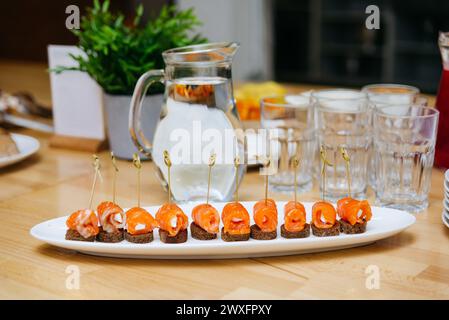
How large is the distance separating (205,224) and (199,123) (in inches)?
9.5

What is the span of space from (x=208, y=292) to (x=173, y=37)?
0.77 meters

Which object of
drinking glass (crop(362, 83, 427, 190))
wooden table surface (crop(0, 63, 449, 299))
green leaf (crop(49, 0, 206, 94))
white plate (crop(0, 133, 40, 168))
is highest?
green leaf (crop(49, 0, 206, 94))

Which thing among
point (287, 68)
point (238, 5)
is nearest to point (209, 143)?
point (238, 5)

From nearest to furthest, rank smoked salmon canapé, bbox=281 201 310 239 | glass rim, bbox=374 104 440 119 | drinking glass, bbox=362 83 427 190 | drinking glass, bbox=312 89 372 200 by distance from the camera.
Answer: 1. smoked salmon canapé, bbox=281 201 310 239
2. glass rim, bbox=374 104 440 119
3. drinking glass, bbox=312 89 372 200
4. drinking glass, bbox=362 83 427 190

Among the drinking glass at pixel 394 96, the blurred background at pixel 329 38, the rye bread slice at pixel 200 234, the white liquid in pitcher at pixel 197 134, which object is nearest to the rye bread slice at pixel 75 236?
the rye bread slice at pixel 200 234

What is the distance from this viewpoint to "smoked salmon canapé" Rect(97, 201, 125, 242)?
0.94 metres

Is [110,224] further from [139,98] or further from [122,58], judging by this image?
[122,58]

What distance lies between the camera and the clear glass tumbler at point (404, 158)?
1133 millimetres

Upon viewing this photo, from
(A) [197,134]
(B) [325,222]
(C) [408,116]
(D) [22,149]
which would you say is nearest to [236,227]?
(B) [325,222]

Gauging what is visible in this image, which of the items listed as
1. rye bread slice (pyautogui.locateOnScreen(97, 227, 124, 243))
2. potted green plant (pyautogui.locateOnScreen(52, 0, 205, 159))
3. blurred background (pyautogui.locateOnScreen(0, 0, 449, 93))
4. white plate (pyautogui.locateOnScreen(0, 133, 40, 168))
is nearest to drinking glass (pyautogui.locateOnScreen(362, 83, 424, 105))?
potted green plant (pyautogui.locateOnScreen(52, 0, 205, 159))

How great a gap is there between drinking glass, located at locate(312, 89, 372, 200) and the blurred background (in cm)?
279

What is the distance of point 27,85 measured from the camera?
2.45 m

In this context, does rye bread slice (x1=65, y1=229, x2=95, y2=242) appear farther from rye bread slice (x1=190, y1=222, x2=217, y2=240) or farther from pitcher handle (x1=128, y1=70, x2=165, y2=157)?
pitcher handle (x1=128, y1=70, x2=165, y2=157)
